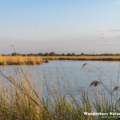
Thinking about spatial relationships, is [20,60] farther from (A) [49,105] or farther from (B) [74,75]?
(B) [74,75]

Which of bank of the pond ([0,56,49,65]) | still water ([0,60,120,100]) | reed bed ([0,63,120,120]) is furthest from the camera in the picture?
still water ([0,60,120,100])

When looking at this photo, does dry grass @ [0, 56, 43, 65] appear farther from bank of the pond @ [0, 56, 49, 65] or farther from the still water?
the still water

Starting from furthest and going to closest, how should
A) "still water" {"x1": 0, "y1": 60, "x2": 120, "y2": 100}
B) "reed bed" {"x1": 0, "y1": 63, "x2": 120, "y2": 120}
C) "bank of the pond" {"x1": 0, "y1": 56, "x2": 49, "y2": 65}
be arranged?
"still water" {"x1": 0, "y1": 60, "x2": 120, "y2": 100} → "bank of the pond" {"x1": 0, "y1": 56, "x2": 49, "y2": 65} → "reed bed" {"x1": 0, "y1": 63, "x2": 120, "y2": 120}

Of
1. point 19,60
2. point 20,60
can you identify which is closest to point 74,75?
point 20,60

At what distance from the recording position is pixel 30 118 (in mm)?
2412

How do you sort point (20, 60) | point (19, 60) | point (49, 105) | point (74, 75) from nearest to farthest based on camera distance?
point (49, 105) → point (19, 60) → point (20, 60) → point (74, 75)

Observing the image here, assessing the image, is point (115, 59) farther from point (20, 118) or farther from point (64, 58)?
point (20, 118)

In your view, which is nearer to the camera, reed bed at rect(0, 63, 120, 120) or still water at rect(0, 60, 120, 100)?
reed bed at rect(0, 63, 120, 120)

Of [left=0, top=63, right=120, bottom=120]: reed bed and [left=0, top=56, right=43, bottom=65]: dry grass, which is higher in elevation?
[left=0, top=56, right=43, bottom=65]: dry grass

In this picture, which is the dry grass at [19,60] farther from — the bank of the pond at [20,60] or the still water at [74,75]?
the still water at [74,75]

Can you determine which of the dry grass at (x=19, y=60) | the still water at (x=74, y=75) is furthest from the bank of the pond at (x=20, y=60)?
the still water at (x=74, y=75)

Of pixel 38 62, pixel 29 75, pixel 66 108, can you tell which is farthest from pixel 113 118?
pixel 38 62

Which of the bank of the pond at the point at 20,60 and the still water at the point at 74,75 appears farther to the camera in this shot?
the still water at the point at 74,75

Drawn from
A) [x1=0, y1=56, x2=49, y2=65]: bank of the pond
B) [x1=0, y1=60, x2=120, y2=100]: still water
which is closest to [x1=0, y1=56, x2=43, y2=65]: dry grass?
[x1=0, y1=56, x2=49, y2=65]: bank of the pond
